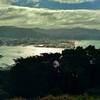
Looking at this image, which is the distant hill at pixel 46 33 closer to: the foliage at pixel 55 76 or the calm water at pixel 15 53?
the calm water at pixel 15 53

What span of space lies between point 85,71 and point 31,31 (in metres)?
112

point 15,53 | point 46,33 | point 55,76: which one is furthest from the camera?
point 46,33

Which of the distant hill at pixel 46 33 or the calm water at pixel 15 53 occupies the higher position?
the distant hill at pixel 46 33

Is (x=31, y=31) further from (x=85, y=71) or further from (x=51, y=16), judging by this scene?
(x=85, y=71)

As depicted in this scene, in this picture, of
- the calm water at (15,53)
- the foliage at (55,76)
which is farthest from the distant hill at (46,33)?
the foliage at (55,76)

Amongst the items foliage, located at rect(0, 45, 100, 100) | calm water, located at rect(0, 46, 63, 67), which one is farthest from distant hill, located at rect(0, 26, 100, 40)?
foliage, located at rect(0, 45, 100, 100)

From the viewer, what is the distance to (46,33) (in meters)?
152

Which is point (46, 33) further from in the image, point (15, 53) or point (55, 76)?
point (55, 76)

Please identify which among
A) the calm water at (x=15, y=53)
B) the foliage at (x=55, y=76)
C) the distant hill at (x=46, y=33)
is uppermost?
the distant hill at (x=46, y=33)

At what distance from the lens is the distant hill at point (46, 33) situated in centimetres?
14650

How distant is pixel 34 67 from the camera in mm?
39000

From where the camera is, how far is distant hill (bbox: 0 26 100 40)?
146500mm

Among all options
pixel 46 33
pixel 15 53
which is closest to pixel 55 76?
pixel 15 53

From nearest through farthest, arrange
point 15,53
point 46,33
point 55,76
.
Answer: point 55,76 < point 15,53 < point 46,33
